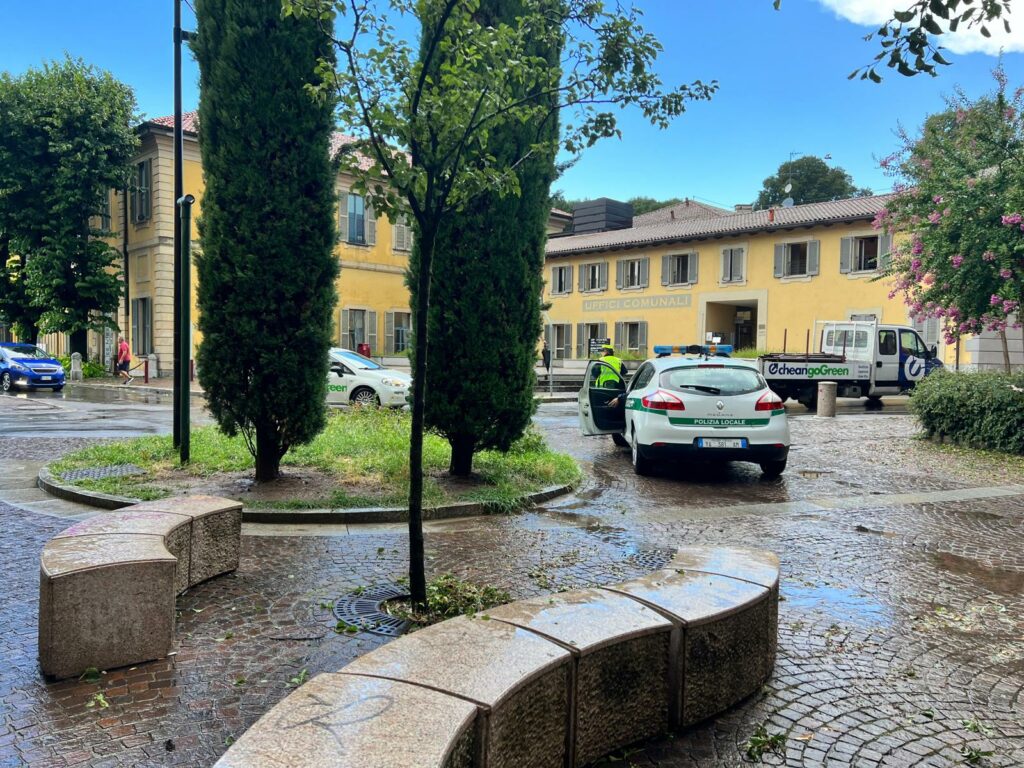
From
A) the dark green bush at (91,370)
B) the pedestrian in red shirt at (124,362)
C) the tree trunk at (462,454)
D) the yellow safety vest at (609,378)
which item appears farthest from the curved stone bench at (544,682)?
the dark green bush at (91,370)

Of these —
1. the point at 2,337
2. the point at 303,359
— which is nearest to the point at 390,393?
the point at 303,359

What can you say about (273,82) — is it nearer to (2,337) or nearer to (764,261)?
(764,261)

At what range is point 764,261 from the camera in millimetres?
32844

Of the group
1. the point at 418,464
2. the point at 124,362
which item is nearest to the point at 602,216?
the point at 124,362

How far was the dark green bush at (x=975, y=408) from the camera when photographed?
40.9 ft

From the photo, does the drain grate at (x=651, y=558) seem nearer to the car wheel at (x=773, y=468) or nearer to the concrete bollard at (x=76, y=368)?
the car wheel at (x=773, y=468)

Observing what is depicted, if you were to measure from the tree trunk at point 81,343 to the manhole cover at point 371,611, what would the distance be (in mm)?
32277

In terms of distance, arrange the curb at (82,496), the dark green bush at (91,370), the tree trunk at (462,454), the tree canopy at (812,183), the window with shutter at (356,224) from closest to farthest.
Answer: the curb at (82,496), the tree trunk at (462,454), the dark green bush at (91,370), the window with shutter at (356,224), the tree canopy at (812,183)

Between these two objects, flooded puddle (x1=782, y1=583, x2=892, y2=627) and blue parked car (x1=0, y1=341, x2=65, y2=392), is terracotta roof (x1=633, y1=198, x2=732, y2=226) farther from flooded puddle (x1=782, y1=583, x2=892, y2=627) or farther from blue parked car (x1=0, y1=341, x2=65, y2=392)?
flooded puddle (x1=782, y1=583, x2=892, y2=627)

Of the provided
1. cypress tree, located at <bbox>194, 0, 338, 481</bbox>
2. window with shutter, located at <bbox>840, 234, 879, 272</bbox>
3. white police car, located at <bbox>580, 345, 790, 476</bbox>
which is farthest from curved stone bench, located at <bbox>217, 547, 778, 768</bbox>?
window with shutter, located at <bbox>840, 234, 879, 272</bbox>

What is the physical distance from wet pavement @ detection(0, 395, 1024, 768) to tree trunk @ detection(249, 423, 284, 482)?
5.62ft

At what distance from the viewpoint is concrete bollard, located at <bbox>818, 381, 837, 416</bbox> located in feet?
63.0

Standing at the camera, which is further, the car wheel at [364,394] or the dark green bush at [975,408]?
the car wheel at [364,394]

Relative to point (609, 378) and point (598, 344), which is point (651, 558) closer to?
point (609, 378)
